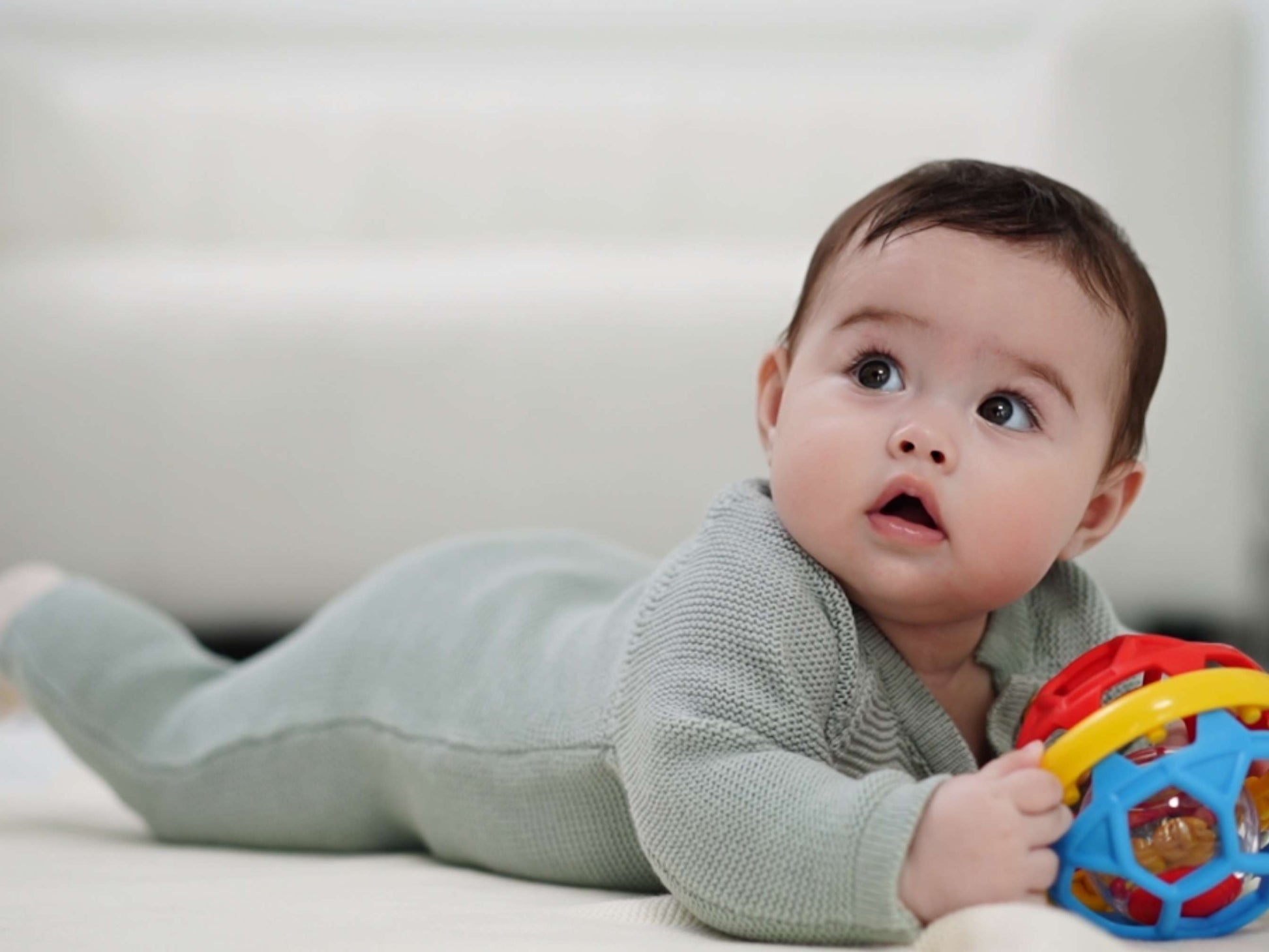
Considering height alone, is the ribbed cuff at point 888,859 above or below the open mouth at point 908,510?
below

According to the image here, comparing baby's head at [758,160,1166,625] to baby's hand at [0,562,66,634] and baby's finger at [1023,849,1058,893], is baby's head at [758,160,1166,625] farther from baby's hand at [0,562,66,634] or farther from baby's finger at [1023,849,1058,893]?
baby's hand at [0,562,66,634]

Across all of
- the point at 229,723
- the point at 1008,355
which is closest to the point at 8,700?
the point at 229,723

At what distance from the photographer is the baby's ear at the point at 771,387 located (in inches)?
38.1

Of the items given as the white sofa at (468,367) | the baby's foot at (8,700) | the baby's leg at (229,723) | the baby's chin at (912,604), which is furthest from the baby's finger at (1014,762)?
the white sofa at (468,367)

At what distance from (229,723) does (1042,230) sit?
751 millimetres

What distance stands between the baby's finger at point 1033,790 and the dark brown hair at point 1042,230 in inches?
11.6

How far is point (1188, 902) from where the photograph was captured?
73 cm

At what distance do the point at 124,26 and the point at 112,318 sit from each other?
100 centimetres

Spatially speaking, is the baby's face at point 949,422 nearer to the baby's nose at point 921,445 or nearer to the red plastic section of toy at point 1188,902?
the baby's nose at point 921,445

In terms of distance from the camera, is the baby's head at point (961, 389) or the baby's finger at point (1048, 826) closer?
the baby's finger at point (1048, 826)

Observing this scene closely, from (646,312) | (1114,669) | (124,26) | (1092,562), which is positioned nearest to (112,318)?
(646,312)

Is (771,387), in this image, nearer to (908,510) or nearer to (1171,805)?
(908,510)

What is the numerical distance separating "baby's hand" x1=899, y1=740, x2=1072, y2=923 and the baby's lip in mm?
170

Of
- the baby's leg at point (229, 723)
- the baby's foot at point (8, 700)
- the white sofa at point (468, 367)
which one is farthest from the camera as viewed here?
the white sofa at point (468, 367)
